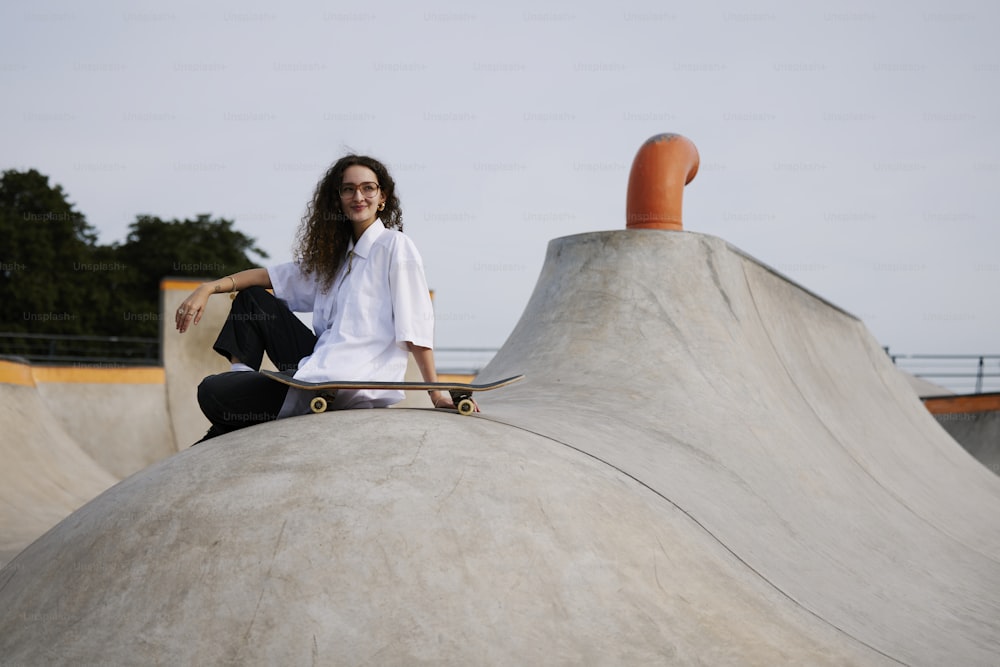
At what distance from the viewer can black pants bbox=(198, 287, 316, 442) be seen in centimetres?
377

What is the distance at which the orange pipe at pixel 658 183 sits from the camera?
7.81 meters

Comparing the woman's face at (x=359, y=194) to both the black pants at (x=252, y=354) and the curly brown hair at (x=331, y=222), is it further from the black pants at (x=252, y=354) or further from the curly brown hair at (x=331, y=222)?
the black pants at (x=252, y=354)

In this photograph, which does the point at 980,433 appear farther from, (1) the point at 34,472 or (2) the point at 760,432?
(1) the point at 34,472

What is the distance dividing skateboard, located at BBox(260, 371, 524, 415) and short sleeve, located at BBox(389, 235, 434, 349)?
0.20 metres

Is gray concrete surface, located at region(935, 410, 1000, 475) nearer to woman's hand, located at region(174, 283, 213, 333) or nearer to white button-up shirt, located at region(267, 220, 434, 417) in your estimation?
white button-up shirt, located at region(267, 220, 434, 417)

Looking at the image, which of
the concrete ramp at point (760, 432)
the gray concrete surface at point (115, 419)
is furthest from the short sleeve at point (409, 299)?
the gray concrete surface at point (115, 419)

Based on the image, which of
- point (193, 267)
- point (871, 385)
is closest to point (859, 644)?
point (871, 385)

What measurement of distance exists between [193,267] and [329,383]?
35824mm

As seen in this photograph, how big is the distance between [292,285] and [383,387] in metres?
0.86

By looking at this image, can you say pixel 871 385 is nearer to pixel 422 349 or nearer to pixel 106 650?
pixel 422 349

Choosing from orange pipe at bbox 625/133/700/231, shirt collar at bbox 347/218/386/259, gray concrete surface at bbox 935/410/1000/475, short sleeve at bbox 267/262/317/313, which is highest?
orange pipe at bbox 625/133/700/231

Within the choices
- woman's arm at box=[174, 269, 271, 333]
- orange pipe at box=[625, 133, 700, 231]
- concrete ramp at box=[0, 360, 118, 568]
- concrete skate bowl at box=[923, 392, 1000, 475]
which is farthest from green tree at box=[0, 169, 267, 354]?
woman's arm at box=[174, 269, 271, 333]

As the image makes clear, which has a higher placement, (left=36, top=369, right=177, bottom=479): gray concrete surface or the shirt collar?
the shirt collar

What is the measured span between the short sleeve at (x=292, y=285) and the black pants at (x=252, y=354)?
0.39ft
